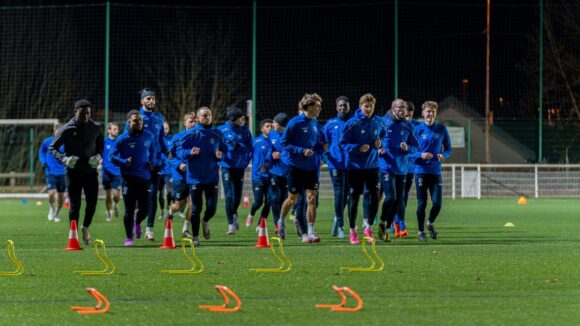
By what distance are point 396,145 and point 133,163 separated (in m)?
3.90

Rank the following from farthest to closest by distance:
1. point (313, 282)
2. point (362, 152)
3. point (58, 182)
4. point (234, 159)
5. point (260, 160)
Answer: point (58, 182), point (260, 160), point (234, 159), point (362, 152), point (313, 282)

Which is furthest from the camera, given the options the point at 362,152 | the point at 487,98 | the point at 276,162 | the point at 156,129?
the point at 487,98

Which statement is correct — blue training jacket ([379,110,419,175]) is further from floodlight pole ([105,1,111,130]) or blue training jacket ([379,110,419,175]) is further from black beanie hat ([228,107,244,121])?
floodlight pole ([105,1,111,130])

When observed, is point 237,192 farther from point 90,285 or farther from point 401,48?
point 401,48

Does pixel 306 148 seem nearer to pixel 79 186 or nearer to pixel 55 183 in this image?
pixel 79 186

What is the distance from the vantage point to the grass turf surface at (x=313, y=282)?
8023mm

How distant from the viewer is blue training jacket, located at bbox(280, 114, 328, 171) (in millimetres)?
15219

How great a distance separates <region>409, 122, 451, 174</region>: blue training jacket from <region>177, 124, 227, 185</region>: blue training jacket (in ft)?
9.65

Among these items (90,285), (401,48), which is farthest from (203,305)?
(401,48)

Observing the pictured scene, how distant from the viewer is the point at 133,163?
15195 millimetres

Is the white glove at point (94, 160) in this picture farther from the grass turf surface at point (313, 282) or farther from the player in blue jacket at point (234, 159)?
the player in blue jacket at point (234, 159)

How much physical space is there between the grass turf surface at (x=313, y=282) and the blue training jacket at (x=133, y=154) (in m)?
1.05

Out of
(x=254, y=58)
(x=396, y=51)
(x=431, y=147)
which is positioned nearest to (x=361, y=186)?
(x=431, y=147)

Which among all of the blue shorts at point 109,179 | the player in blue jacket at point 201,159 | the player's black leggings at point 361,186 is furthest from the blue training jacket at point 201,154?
the blue shorts at point 109,179
